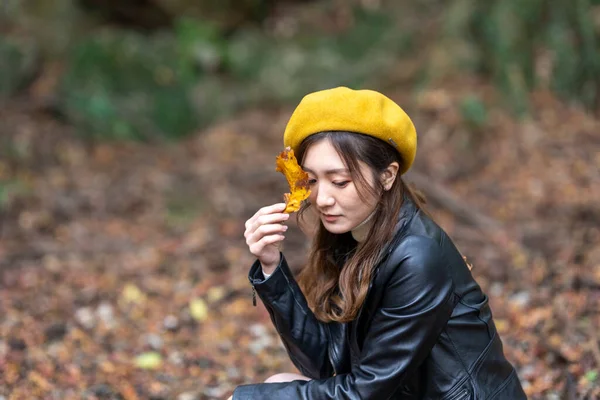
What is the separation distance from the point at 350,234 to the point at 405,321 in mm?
470

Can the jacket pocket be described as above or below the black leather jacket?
below

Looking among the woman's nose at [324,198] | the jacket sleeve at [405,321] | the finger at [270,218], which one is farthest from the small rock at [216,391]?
the woman's nose at [324,198]

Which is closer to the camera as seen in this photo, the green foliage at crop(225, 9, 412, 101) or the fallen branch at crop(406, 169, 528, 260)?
the fallen branch at crop(406, 169, 528, 260)

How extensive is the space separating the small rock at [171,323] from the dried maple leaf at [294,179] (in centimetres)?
238

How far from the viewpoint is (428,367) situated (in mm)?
2176

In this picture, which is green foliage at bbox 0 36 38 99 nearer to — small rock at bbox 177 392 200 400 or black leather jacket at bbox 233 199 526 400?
small rock at bbox 177 392 200 400

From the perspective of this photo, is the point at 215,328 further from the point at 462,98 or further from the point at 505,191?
the point at 462,98

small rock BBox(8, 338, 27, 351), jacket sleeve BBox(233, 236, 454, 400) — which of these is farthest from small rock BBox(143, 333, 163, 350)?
jacket sleeve BBox(233, 236, 454, 400)

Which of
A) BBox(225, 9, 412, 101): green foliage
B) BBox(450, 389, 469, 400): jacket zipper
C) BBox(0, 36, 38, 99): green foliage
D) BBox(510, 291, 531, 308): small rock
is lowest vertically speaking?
BBox(450, 389, 469, 400): jacket zipper

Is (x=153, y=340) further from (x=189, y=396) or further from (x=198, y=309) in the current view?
(x=189, y=396)

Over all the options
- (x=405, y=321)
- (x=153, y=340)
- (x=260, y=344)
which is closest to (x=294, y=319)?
(x=405, y=321)

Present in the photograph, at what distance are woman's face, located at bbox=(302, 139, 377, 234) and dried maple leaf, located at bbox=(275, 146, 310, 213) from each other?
1.0 inches

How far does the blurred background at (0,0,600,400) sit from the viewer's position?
396 centimetres

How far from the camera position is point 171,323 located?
14.3 ft
